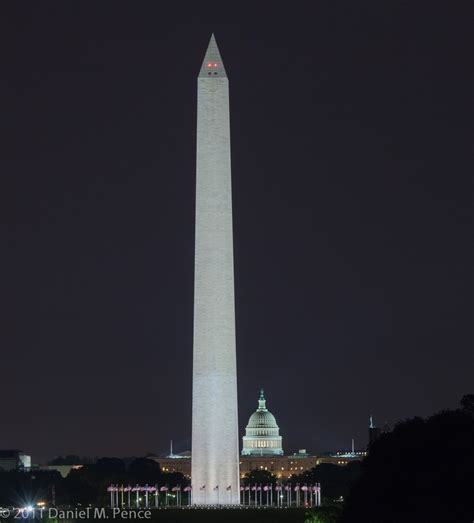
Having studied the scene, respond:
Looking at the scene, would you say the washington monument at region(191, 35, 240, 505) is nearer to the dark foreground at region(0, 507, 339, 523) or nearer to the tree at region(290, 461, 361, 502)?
the dark foreground at region(0, 507, 339, 523)

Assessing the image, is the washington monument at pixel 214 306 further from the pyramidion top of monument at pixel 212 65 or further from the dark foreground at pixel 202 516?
the dark foreground at pixel 202 516

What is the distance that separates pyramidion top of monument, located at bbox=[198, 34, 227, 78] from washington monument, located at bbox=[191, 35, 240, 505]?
0.09 metres

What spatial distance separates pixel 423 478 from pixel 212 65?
54.6 metres

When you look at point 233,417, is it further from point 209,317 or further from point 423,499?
point 423,499

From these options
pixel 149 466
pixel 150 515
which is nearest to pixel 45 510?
pixel 150 515

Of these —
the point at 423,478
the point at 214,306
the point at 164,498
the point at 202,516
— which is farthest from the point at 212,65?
the point at 423,478

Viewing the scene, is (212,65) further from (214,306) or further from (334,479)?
(334,479)

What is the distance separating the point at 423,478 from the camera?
75562 mm

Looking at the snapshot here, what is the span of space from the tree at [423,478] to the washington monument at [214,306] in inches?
1473

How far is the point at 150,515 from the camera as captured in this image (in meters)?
117

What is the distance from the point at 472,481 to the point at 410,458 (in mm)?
5987

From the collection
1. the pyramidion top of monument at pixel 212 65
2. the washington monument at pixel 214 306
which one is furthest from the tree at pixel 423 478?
the pyramidion top of monument at pixel 212 65

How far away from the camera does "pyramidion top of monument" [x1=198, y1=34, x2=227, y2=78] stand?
124500mm

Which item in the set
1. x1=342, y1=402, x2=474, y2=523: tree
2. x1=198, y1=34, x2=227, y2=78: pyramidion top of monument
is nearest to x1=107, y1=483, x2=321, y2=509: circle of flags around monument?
x1=198, y1=34, x2=227, y2=78: pyramidion top of monument
